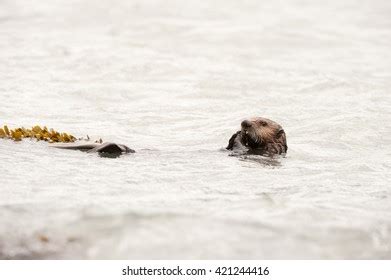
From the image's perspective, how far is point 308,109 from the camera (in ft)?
44.7

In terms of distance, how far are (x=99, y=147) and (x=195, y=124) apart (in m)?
4.08

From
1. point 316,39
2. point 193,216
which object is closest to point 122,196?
point 193,216

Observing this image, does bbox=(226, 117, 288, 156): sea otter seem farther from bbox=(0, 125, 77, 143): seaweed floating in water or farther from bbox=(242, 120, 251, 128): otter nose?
bbox=(0, 125, 77, 143): seaweed floating in water

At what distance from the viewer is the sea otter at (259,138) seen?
8.99 meters

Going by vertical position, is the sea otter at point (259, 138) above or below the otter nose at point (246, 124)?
below

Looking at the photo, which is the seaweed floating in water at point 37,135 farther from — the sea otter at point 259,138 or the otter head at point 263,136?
the otter head at point 263,136

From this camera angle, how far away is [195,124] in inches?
481

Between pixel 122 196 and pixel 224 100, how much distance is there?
8.03 m

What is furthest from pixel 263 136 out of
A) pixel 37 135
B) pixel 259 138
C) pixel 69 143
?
pixel 37 135

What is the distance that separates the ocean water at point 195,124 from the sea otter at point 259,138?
0.83 ft

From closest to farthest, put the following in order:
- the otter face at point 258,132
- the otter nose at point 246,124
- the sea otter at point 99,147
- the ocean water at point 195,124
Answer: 1. the ocean water at point 195,124
2. the sea otter at point 99,147
3. the otter nose at point 246,124
4. the otter face at point 258,132

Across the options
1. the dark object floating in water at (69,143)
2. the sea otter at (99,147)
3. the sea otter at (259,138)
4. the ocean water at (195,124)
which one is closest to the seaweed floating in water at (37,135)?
the dark object floating in water at (69,143)

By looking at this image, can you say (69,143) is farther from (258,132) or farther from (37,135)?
(258,132)
